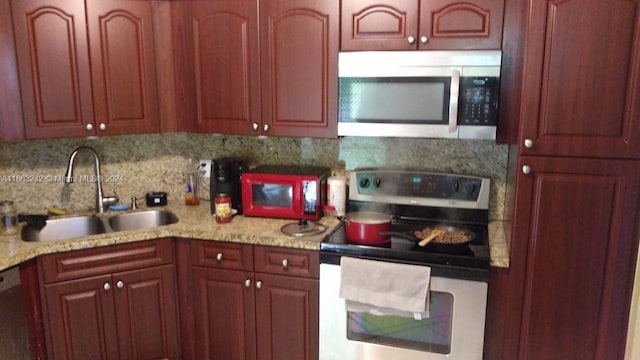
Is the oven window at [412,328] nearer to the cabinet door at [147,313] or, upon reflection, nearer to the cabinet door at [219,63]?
the cabinet door at [147,313]

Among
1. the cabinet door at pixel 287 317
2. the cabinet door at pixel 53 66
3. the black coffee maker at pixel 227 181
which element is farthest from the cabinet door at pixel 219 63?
the cabinet door at pixel 287 317

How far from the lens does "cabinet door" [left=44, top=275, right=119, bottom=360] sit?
86.9 inches

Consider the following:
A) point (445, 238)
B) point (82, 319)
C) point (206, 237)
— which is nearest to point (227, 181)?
point (206, 237)

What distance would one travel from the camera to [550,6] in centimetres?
174

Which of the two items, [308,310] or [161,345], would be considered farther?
[161,345]

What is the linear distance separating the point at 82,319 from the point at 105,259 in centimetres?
29

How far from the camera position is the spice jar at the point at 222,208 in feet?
7.98

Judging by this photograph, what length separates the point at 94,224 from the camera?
2625mm

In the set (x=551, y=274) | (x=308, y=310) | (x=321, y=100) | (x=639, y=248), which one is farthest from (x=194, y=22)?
(x=639, y=248)

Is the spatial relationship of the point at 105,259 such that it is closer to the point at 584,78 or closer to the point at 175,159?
the point at 175,159

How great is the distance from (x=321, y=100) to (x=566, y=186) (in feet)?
3.65

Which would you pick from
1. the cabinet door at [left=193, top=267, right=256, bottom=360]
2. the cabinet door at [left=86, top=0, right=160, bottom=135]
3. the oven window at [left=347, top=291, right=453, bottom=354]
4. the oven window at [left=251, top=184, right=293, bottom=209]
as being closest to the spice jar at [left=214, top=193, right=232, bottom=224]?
the oven window at [left=251, top=184, right=293, bottom=209]

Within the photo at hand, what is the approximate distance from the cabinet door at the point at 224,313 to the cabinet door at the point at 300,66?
76 cm

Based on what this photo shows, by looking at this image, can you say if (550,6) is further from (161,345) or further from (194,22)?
(161,345)
